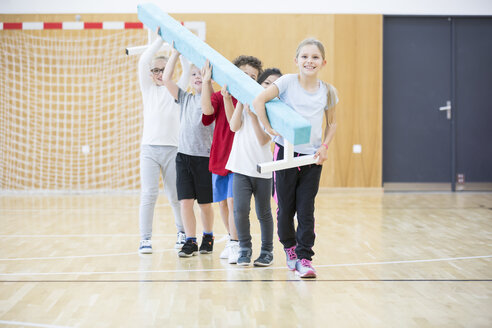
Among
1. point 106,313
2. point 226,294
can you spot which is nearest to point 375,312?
point 226,294

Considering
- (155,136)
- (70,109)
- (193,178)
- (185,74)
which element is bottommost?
(193,178)

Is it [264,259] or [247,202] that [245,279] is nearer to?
[264,259]

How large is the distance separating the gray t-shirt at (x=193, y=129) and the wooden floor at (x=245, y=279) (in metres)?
0.60

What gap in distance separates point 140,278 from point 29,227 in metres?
1.91

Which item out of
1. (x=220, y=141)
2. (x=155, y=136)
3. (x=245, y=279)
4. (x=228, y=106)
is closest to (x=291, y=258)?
(x=245, y=279)

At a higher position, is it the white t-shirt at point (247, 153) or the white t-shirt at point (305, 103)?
the white t-shirt at point (305, 103)

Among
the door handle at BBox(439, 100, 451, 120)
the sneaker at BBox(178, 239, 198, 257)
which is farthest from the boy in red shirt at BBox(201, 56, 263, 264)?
the door handle at BBox(439, 100, 451, 120)

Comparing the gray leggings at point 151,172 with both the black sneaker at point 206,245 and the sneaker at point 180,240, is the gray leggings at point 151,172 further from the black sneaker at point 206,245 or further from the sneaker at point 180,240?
the black sneaker at point 206,245

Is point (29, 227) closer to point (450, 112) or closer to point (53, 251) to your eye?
point (53, 251)

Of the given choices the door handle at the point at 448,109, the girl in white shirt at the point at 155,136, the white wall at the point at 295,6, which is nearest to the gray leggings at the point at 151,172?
the girl in white shirt at the point at 155,136

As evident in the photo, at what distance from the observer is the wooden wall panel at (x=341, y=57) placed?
22.3 ft

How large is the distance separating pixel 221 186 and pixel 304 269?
2.34 feet

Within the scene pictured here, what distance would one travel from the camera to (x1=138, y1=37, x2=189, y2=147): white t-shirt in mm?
3129

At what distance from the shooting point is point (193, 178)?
9.78 ft
